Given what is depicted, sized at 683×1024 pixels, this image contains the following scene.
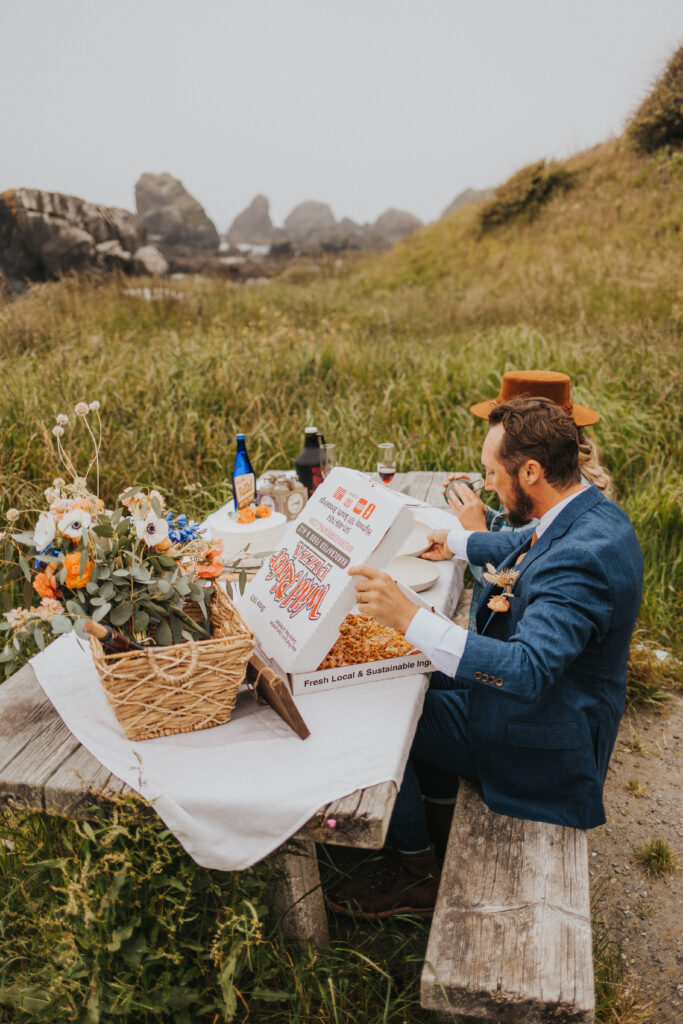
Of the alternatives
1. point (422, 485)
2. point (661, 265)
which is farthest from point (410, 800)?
point (661, 265)

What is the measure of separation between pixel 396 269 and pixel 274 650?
18.9 m

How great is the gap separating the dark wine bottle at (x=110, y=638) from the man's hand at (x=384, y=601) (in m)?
0.50

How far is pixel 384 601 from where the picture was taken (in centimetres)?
166

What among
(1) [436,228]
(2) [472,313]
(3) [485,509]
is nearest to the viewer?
(3) [485,509]

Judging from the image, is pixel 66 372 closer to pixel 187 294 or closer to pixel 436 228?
pixel 187 294

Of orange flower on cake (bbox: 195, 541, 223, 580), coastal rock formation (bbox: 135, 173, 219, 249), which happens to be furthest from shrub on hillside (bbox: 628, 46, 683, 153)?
coastal rock formation (bbox: 135, 173, 219, 249)

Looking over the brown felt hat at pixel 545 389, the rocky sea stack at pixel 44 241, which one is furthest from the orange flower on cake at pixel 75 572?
the rocky sea stack at pixel 44 241

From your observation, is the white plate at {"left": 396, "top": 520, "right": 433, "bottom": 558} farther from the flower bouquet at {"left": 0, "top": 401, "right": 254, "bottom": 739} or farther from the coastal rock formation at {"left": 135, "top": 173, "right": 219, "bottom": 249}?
the coastal rock formation at {"left": 135, "top": 173, "right": 219, "bottom": 249}

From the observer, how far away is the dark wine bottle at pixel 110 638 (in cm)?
136

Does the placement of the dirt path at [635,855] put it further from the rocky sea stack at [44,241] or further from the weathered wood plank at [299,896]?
the rocky sea stack at [44,241]

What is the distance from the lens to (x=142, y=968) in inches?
64.0

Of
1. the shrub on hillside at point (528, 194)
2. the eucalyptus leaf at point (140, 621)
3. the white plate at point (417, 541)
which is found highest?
the shrub on hillside at point (528, 194)

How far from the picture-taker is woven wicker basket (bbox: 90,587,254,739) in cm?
140

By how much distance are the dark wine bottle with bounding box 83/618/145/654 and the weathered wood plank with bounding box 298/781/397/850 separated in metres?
0.49
